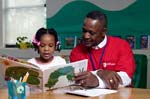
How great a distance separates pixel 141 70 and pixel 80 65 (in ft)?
3.41

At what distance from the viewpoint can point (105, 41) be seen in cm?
226

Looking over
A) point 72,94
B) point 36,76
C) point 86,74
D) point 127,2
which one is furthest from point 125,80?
point 127,2

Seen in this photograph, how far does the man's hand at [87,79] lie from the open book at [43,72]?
0.10ft

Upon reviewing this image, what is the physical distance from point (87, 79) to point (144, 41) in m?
1.88

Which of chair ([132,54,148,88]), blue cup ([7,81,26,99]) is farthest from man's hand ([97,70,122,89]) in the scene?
chair ([132,54,148,88])

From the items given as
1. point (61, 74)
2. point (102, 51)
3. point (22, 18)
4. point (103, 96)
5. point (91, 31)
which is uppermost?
point (22, 18)

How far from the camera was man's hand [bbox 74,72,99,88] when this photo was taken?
173cm

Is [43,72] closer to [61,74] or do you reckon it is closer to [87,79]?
[61,74]

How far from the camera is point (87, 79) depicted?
173 cm

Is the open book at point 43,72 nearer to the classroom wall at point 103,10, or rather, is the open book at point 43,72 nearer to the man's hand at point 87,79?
the man's hand at point 87,79

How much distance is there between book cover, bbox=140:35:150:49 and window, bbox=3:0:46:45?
1421 millimetres

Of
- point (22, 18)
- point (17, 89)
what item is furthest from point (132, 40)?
point (17, 89)

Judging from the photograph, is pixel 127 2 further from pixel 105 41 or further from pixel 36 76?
pixel 36 76

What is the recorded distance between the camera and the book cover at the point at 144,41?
3.41 m
